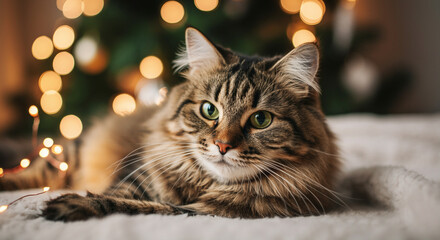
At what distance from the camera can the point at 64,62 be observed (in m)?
2.15

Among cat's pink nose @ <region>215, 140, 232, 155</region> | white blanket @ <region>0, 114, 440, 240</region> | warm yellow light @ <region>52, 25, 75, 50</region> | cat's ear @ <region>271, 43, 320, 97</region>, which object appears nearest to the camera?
white blanket @ <region>0, 114, 440, 240</region>

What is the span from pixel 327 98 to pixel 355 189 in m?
1.44

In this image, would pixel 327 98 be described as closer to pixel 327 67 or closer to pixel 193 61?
pixel 327 67

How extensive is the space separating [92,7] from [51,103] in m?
0.78

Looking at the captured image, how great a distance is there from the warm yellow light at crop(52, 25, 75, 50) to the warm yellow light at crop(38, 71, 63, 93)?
0.70 ft

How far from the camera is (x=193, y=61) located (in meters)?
1.08

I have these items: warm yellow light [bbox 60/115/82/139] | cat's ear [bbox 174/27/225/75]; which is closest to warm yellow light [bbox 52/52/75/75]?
warm yellow light [bbox 60/115/82/139]

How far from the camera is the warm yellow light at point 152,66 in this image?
2.03m

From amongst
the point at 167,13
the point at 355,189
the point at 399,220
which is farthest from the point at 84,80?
the point at 399,220

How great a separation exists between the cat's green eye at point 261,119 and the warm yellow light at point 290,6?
5.10 ft

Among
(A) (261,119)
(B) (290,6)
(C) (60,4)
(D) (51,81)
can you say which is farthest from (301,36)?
(C) (60,4)

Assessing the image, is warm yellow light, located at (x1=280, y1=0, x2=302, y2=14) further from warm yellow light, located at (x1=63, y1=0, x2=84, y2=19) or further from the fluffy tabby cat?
warm yellow light, located at (x1=63, y1=0, x2=84, y2=19)

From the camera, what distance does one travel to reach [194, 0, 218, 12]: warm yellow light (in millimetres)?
1960

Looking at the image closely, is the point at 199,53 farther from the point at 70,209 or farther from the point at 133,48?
the point at 133,48
